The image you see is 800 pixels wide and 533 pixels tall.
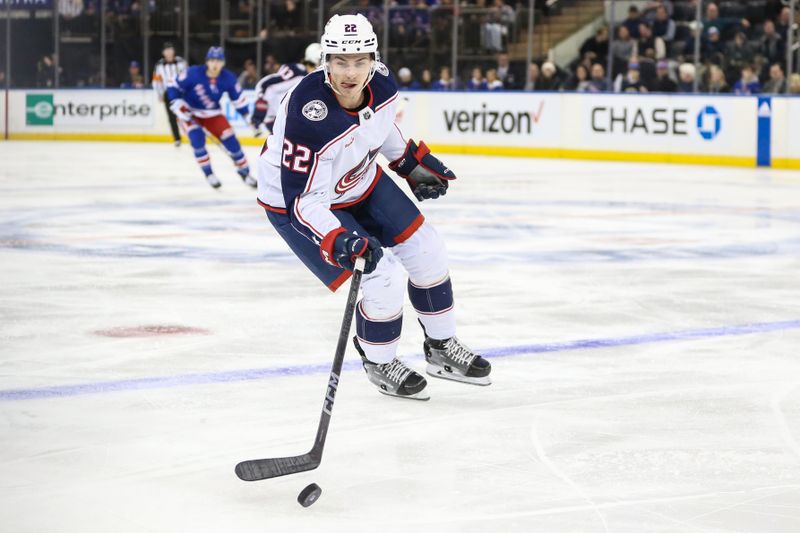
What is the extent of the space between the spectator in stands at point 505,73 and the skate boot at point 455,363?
1343 centimetres

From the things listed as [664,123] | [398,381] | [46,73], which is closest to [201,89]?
[664,123]

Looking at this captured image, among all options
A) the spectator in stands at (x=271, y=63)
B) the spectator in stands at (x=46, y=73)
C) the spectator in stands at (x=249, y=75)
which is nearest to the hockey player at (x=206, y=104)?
the spectator in stands at (x=271, y=63)

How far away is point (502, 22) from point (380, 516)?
50.9ft

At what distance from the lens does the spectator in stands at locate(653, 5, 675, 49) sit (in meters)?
16.2

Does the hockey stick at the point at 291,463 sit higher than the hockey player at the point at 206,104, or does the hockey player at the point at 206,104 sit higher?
the hockey player at the point at 206,104

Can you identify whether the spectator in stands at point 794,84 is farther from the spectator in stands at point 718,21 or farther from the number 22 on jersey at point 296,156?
the number 22 on jersey at point 296,156

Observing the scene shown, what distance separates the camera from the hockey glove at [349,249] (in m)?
3.51

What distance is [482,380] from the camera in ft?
13.9

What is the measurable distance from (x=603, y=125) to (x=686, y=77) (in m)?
1.25

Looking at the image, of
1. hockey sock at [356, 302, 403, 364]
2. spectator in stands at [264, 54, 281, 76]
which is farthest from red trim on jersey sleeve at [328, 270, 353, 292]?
spectator in stands at [264, 54, 281, 76]

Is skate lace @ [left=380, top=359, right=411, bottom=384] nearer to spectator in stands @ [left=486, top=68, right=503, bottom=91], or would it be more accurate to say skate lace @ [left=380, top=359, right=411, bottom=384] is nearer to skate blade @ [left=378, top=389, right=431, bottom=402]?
skate blade @ [left=378, top=389, right=431, bottom=402]

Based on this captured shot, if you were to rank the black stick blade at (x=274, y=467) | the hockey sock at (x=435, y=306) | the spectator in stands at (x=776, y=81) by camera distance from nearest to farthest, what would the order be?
the black stick blade at (x=274, y=467) < the hockey sock at (x=435, y=306) < the spectator in stands at (x=776, y=81)

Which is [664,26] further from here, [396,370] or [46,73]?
[396,370]

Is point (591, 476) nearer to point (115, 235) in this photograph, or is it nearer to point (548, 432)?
point (548, 432)
